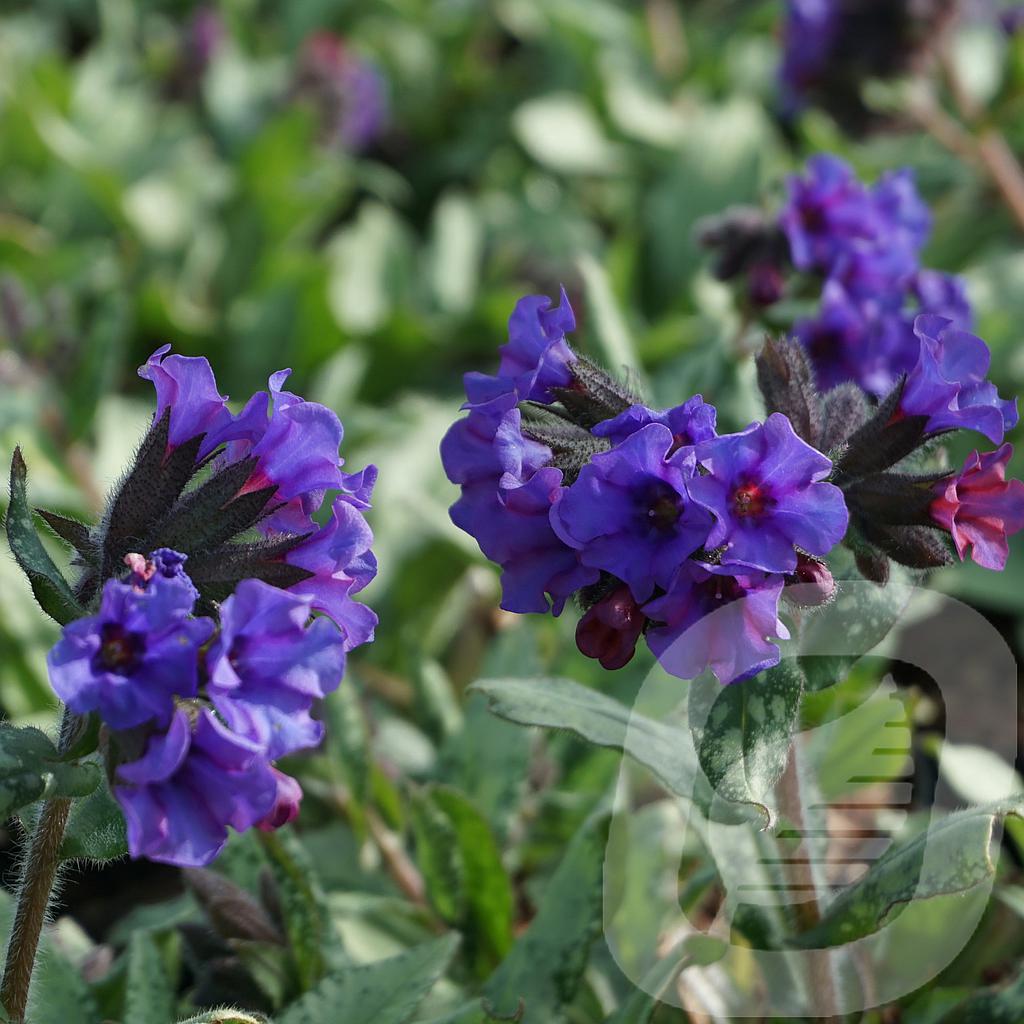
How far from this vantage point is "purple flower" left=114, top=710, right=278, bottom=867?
1.15 m

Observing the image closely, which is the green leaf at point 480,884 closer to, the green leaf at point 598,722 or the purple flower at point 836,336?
the green leaf at point 598,722

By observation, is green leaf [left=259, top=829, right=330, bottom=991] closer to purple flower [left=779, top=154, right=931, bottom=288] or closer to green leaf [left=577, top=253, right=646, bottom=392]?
green leaf [left=577, top=253, right=646, bottom=392]

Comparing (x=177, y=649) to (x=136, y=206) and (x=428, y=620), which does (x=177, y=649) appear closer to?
(x=428, y=620)

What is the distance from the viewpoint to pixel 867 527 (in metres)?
1.53

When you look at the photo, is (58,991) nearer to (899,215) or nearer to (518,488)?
(518,488)

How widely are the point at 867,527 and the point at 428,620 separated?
1470mm

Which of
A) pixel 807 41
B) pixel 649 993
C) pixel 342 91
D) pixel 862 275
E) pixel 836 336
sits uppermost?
pixel 342 91

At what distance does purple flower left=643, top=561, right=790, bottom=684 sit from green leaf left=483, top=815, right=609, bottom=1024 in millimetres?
671

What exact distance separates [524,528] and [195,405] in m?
0.36

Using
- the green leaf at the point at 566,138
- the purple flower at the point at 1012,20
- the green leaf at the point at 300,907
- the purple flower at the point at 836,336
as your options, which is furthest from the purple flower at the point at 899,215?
the purple flower at the point at 1012,20

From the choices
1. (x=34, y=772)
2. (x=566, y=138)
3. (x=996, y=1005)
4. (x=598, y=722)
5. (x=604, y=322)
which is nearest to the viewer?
(x=34, y=772)

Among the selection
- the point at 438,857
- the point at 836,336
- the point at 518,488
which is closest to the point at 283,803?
the point at 518,488

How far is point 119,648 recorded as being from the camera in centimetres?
119

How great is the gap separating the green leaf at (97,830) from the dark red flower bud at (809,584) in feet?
2.39
